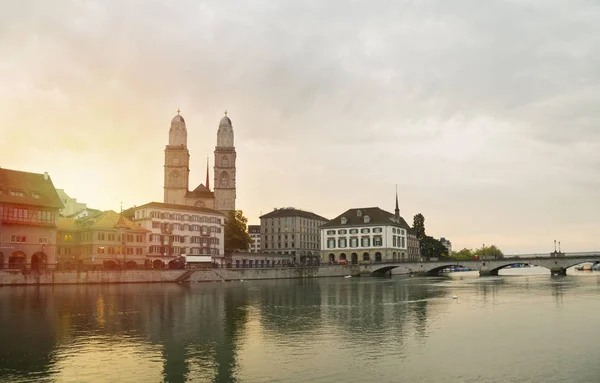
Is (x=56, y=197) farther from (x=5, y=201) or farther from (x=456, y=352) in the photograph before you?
(x=456, y=352)

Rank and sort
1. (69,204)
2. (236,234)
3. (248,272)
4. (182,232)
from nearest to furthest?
(248,272) → (182,232) → (236,234) → (69,204)

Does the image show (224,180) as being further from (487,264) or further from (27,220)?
(27,220)

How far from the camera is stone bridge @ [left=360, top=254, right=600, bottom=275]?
114 meters

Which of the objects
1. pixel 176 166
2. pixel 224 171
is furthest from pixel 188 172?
pixel 224 171

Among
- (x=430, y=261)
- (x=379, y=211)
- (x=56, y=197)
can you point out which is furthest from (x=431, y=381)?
(x=379, y=211)

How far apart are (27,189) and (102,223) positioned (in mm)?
16463

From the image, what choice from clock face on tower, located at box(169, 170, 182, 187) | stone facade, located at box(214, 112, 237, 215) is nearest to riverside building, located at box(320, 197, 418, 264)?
stone facade, located at box(214, 112, 237, 215)

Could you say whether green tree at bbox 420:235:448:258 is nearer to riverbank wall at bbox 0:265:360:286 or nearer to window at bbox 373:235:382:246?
window at bbox 373:235:382:246

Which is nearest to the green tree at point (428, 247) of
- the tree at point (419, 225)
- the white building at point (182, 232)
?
the tree at point (419, 225)

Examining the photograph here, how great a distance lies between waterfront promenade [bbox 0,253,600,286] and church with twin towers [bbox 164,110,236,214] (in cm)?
5339

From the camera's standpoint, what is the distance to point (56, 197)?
9156 centimetres

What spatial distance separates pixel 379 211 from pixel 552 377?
128 m

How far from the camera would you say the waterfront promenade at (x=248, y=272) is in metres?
79.4

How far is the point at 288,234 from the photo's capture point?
187 meters
